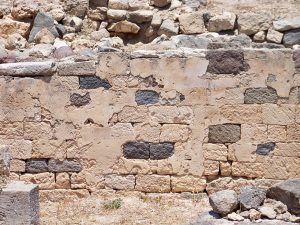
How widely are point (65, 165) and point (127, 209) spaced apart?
0.93 metres

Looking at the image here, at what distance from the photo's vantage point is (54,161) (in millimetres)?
6633

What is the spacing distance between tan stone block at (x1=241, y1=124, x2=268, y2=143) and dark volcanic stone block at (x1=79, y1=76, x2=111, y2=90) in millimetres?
1610

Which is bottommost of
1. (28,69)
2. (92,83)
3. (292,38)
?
(92,83)

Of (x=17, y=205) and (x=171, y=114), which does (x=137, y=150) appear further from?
(x=17, y=205)

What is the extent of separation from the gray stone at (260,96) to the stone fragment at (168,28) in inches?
102

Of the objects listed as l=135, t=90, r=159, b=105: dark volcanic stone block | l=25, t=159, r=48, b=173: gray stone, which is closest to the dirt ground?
l=25, t=159, r=48, b=173: gray stone

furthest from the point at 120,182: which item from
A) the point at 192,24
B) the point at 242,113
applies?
the point at 192,24

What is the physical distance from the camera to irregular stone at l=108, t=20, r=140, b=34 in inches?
349

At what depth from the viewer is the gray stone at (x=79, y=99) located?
6516mm

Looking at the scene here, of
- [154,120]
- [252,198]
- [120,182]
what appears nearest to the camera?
[252,198]

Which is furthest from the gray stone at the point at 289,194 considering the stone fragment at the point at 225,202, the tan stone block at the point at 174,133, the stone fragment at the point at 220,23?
the stone fragment at the point at 220,23

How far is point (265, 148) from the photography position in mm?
6473

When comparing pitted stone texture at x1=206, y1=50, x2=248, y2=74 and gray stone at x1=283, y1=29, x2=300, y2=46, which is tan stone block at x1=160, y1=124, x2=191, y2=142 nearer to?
pitted stone texture at x1=206, y1=50, x2=248, y2=74

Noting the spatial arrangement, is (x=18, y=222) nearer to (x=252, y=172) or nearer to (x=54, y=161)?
(x=54, y=161)
